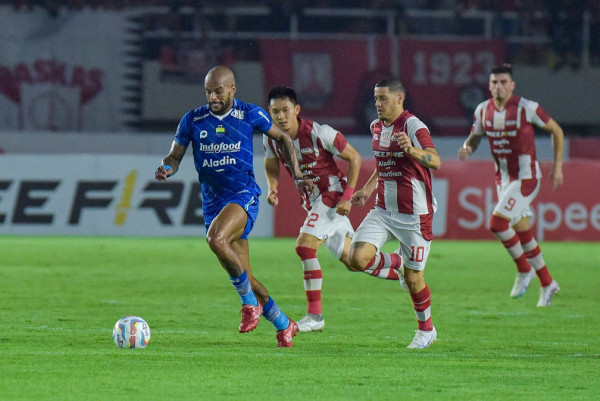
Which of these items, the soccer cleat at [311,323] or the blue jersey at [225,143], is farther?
the soccer cleat at [311,323]

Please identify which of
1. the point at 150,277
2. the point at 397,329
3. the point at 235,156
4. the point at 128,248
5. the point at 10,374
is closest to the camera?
the point at 10,374

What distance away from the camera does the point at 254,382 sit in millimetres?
5855

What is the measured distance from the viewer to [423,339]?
7535mm

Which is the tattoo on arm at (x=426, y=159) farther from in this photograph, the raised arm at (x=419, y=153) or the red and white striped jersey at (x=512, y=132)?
the red and white striped jersey at (x=512, y=132)

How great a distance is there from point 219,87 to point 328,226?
2057 mm

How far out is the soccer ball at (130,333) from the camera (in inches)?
279

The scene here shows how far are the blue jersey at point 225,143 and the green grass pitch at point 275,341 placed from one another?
1072mm

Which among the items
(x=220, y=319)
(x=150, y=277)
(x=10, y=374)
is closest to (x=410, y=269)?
(x=220, y=319)

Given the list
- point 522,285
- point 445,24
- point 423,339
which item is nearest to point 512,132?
point 522,285

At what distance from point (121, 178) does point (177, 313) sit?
9.75 meters

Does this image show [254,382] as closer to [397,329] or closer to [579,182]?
[397,329]

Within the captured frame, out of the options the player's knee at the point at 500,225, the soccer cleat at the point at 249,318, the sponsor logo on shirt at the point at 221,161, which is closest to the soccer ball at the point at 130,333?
the soccer cleat at the point at 249,318

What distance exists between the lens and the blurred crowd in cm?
2422

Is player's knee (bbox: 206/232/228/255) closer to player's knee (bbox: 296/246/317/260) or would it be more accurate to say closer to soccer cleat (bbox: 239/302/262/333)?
soccer cleat (bbox: 239/302/262/333)
